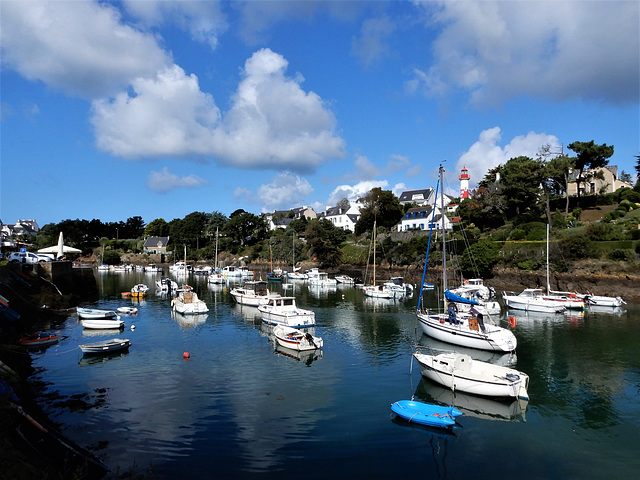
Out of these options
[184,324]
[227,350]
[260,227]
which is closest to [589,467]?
[227,350]

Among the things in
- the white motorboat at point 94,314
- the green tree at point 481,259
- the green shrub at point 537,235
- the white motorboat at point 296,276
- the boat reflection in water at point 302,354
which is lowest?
the boat reflection in water at point 302,354

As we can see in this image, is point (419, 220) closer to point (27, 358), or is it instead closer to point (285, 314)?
point (285, 314)

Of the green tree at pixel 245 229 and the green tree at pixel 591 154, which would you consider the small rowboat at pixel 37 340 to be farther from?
the green tree at pixel 245 229

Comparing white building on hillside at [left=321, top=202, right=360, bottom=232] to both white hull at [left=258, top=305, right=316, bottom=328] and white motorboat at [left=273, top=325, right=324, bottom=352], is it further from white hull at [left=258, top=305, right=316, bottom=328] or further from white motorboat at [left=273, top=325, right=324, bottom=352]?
white motorboat at [left=273, top=325, right=324, bottom=352]

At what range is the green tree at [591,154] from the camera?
81688 mm

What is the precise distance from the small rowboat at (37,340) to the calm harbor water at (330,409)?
1212 millimetres

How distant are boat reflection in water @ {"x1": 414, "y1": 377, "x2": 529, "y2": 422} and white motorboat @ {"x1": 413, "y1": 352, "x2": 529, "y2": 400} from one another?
34 centimetres

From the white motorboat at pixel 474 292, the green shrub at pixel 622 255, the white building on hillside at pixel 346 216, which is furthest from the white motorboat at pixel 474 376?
the white building on hillside at pixel 346 216

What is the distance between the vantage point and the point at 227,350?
1345 inches

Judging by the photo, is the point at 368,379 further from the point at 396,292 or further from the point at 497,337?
the point at 396,292

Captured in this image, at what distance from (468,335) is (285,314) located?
17360 millimetres

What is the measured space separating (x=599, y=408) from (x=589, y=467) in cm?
709

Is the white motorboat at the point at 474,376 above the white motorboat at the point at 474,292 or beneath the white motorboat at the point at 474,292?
beneath

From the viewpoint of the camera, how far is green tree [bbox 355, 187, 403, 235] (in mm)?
126000
